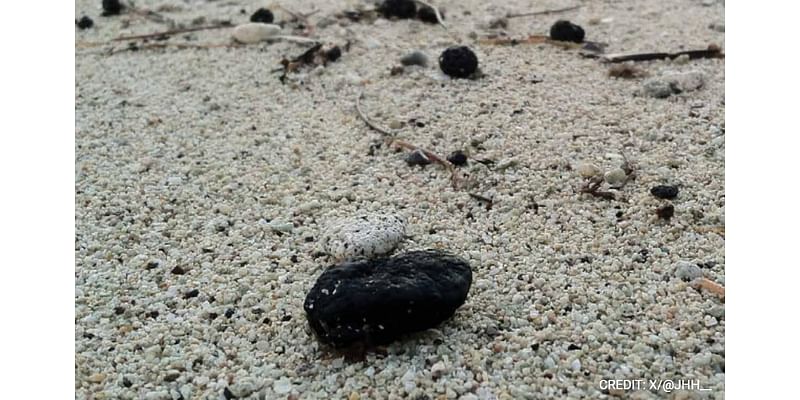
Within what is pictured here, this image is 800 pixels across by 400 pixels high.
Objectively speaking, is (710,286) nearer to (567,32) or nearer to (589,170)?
(589,170)

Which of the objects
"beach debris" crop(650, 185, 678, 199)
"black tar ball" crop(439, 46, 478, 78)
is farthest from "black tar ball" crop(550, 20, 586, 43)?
"beach debris" crop(650, 185, 678, 199)

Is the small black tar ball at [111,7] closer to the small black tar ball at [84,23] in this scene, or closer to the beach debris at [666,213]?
the small black tar ball at [84,23]

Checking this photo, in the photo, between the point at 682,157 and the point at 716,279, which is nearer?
the point at 716,279

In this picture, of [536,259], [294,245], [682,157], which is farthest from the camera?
[682,157]

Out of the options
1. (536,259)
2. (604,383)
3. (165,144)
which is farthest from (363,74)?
(604,383)

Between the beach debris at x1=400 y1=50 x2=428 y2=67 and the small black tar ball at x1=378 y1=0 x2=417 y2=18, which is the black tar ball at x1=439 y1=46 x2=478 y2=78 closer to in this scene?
the beach debris at x1=400 y1=50 x2=428 y2=67

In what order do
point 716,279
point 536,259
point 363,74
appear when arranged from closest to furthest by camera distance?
1. point 716,279
2. point 536,259
3. point 363,74

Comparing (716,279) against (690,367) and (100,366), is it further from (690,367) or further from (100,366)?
(100,366)
